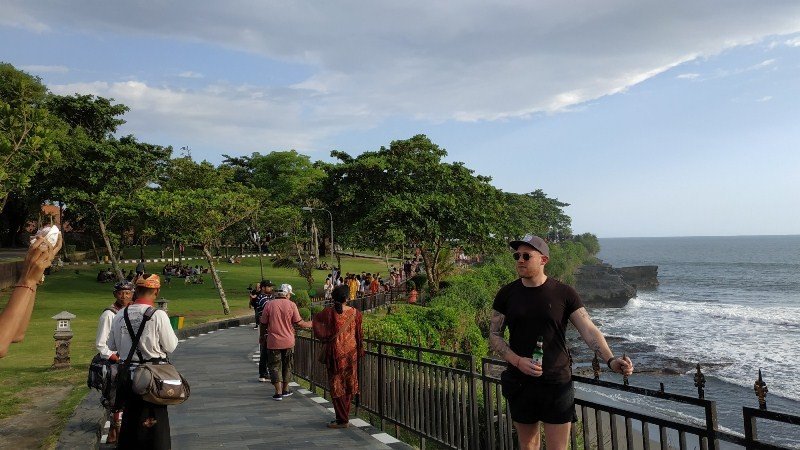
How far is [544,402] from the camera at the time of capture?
3.85m

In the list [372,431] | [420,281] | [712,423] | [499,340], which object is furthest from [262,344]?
[420,281]

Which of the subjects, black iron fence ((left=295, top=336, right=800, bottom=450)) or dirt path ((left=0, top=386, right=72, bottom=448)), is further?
dirt path ((left=0, top=386, right=72, bottom=448))

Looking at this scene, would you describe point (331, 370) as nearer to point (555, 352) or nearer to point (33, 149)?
point (555, 352)

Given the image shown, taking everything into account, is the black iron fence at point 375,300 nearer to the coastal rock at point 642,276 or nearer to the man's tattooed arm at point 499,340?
the man's tattooed arm at point 499,340

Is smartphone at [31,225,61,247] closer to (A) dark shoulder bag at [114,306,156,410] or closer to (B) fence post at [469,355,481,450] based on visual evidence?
(A) dark shoulder bag at [114,306,156,410]

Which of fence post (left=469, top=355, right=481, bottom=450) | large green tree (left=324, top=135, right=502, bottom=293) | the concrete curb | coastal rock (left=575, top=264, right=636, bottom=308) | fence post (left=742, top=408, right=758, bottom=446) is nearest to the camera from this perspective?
fence post (left=742, top=408, right=758, bottom=446)

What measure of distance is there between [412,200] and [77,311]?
16.2m

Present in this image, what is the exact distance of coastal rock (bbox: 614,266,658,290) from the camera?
82312mm

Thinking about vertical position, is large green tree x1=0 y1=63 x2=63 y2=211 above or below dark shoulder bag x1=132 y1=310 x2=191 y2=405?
above

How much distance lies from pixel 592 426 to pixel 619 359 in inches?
583

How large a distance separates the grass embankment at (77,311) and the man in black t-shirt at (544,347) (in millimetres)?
6229

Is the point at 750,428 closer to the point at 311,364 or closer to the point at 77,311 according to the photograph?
the point at 311,364

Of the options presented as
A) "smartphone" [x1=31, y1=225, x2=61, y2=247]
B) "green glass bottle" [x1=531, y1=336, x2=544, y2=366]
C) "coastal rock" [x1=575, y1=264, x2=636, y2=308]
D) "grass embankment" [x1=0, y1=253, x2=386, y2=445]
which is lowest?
"coastal rock" [x1=575, y1=264, x2=636, y2=308]

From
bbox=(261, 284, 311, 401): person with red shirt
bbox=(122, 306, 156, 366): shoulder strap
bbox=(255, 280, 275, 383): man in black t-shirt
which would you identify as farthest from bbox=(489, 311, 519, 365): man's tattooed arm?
bbox=(255, 280, 275, 383): man in black t-shirt
